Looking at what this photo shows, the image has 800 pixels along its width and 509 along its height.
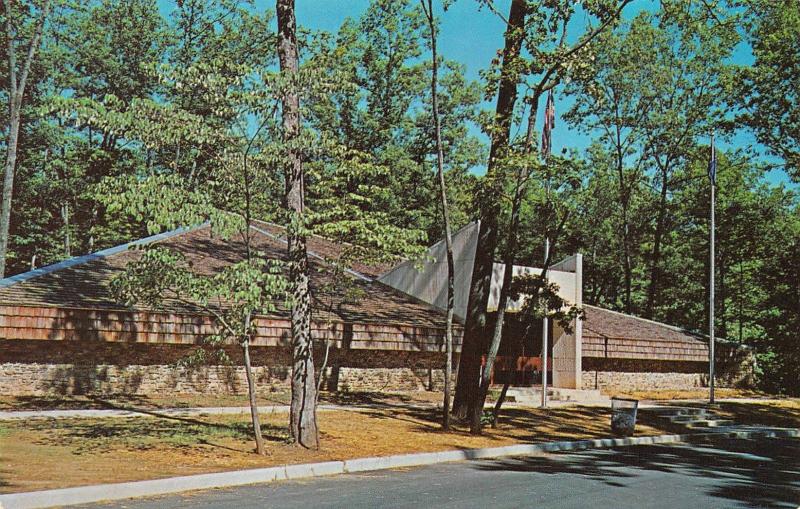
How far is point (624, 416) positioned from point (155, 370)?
12444 millimetres

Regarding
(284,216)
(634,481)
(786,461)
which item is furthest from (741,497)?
(284,216)

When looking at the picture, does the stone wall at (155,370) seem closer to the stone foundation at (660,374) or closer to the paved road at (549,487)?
the paved road at (549,487)

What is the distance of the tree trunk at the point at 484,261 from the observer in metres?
18.7

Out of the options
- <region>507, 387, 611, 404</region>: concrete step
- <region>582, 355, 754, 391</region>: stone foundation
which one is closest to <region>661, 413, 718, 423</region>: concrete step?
<region>507, 387, 611, 404</region>: concrete step

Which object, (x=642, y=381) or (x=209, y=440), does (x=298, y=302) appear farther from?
(x=642, y=381)

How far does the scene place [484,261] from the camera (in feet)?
63.0

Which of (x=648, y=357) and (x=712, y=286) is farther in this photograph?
(x=648, y=357)

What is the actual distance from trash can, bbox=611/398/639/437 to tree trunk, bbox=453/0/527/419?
141 inches

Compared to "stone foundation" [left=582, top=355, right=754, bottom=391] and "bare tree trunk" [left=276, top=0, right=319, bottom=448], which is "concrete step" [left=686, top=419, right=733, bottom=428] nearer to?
"stone foundation" [left=582, top=355, right=754, bottom=391]

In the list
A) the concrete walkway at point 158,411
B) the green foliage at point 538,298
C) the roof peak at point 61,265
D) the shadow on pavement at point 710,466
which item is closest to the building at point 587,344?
the concrete walkway at point 158,411

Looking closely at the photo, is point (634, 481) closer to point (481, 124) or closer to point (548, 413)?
point (481, 124)

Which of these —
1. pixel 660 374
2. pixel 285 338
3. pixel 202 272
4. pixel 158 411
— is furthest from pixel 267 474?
pixel 660 374

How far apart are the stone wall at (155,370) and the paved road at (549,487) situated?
839cm

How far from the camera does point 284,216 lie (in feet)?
45.0
